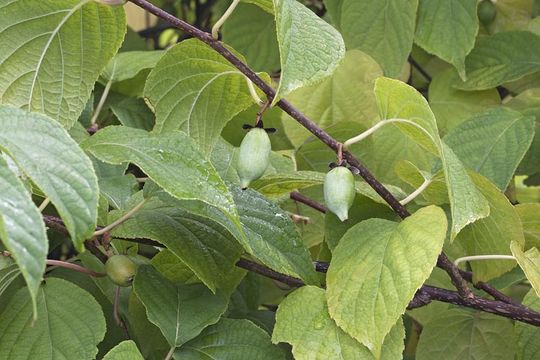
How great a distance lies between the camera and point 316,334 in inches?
27.0

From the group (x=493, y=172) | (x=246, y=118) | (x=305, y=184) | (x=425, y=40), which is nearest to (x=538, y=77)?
(x=425, y=40)

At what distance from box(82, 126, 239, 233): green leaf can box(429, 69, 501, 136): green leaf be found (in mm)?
580

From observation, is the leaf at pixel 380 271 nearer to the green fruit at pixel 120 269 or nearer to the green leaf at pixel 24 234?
the green fruit at pixel 120 269

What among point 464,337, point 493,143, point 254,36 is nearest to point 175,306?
point 464,337

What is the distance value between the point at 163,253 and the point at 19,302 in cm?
12

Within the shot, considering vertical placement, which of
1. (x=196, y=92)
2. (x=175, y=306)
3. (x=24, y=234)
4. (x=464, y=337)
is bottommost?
(x=464, y=337)

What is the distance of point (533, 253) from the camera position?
735mm

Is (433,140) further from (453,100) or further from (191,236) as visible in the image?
(453,100)

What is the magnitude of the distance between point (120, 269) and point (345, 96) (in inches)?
17.9

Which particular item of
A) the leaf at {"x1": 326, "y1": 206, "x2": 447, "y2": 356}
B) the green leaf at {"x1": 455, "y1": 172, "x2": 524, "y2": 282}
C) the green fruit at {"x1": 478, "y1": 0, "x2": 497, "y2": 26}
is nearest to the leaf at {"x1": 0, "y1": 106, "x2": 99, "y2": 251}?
the leaf at {"x1": 326, "y1": 206, "x2": 447, "y2": 356}

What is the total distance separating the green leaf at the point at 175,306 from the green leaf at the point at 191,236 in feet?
0.09

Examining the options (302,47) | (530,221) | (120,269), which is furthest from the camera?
(530,221)

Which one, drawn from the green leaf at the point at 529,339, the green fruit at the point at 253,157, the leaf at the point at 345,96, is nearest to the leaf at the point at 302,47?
the green fruit at the point at 253,157

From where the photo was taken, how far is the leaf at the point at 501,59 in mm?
1131
